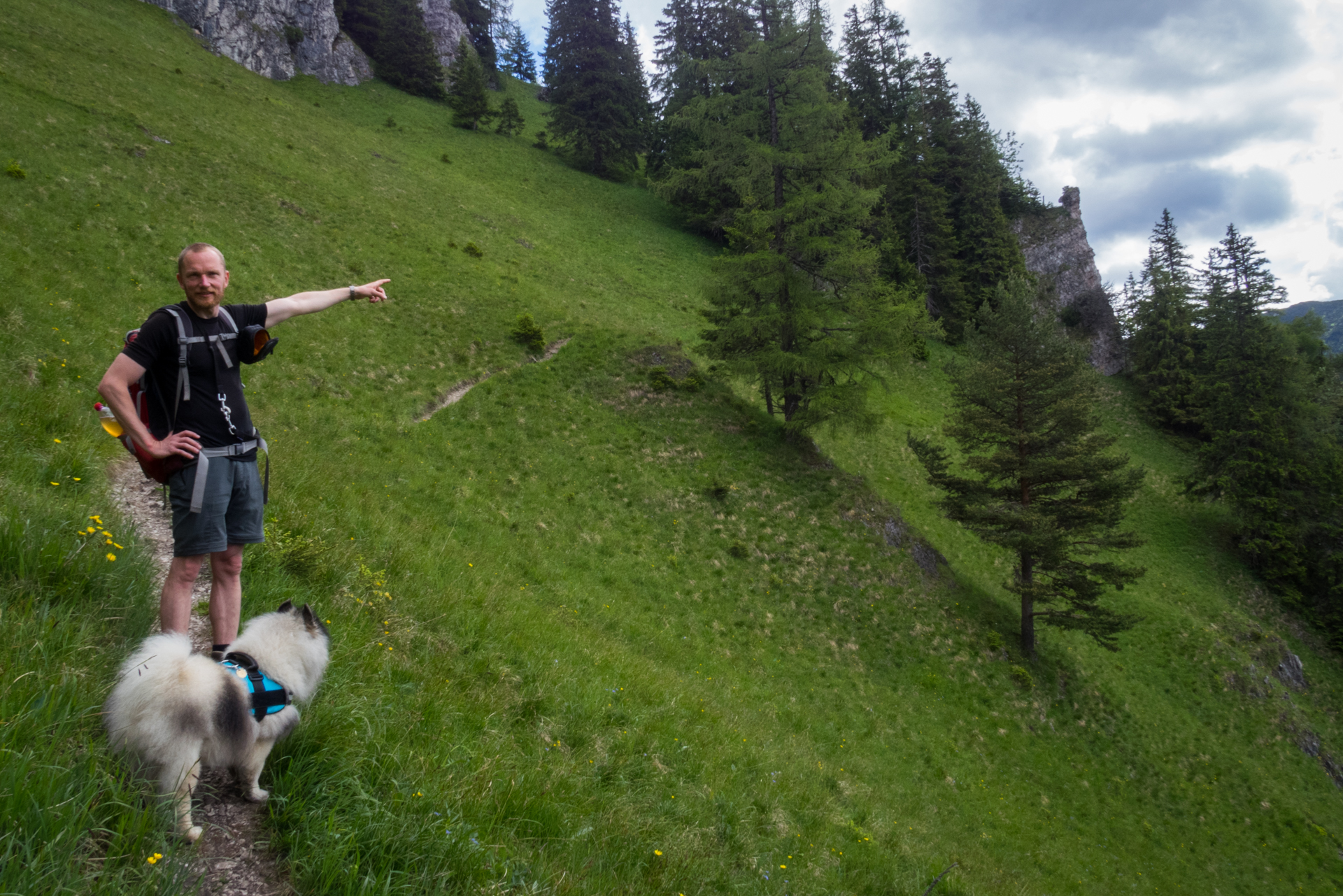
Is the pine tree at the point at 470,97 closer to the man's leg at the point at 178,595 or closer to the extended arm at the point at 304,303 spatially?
the extended arm at the point at 304,303

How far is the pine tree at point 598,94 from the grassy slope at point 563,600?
1996 centimetres

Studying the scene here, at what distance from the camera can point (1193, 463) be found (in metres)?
37.3

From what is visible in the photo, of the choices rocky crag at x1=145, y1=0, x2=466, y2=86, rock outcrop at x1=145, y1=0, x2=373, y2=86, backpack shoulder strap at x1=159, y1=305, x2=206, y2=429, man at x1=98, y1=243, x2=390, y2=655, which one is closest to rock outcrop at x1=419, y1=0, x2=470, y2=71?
rock outcrop at x1=145, y1=0, x2=373, y2=86

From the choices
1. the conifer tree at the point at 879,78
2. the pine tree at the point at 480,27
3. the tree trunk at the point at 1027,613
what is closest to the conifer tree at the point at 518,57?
the pine tree at the point at 480,27

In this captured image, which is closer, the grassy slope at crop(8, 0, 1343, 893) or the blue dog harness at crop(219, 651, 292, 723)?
the blue dog harness at crop(219, 651, 292, 723)

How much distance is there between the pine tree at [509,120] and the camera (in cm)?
4978

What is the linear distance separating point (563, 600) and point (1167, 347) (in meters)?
53.2

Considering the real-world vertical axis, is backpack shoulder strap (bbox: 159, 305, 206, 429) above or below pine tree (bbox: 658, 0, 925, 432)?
below

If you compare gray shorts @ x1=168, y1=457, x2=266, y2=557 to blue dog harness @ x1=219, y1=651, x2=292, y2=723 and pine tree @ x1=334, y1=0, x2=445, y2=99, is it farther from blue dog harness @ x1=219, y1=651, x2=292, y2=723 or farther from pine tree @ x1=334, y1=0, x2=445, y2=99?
pine tree @ x1=334, y1=0, x2=445, y2=99

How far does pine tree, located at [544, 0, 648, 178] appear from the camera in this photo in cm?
4875

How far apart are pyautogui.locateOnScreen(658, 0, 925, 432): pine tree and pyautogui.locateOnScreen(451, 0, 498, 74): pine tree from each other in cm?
6113

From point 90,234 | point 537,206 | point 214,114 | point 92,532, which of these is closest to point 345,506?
point 92,532

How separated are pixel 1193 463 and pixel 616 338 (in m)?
40.1

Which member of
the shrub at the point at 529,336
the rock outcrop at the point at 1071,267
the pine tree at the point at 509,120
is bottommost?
the shrub at the point at 529,336
